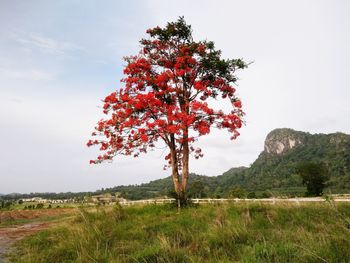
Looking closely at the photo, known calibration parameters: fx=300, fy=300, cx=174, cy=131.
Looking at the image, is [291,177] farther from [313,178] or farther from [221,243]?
[221,243]

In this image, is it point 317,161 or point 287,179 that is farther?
point 317,161

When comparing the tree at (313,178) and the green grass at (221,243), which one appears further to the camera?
the tree at (313,178)

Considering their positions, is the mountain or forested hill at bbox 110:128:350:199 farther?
the mountain

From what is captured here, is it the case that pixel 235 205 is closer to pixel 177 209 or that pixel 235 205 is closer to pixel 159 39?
pixel 177 209

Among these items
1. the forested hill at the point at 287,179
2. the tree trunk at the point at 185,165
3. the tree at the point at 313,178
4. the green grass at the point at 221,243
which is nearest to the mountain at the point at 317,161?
the forested hill at the point at 287,179

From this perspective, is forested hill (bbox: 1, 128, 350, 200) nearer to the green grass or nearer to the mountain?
the mountain

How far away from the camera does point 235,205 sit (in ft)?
37.6

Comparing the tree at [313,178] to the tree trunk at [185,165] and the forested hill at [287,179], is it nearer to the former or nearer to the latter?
the forested hill at [287,179]

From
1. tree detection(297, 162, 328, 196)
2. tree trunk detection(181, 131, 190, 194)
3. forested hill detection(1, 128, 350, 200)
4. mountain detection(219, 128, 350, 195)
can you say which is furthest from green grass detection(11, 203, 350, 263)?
mountain detection(219, 128, 350, 195)

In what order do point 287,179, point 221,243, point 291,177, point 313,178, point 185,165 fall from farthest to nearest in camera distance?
point 287,179, point 291,177, point 313,178, point 185,165, point 221,243

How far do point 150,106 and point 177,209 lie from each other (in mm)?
5476

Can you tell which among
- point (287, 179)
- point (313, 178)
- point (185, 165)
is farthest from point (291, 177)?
point (185, 165)

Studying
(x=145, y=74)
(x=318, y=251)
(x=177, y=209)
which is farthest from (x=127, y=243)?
(x=145, y=74)

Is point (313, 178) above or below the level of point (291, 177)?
below
